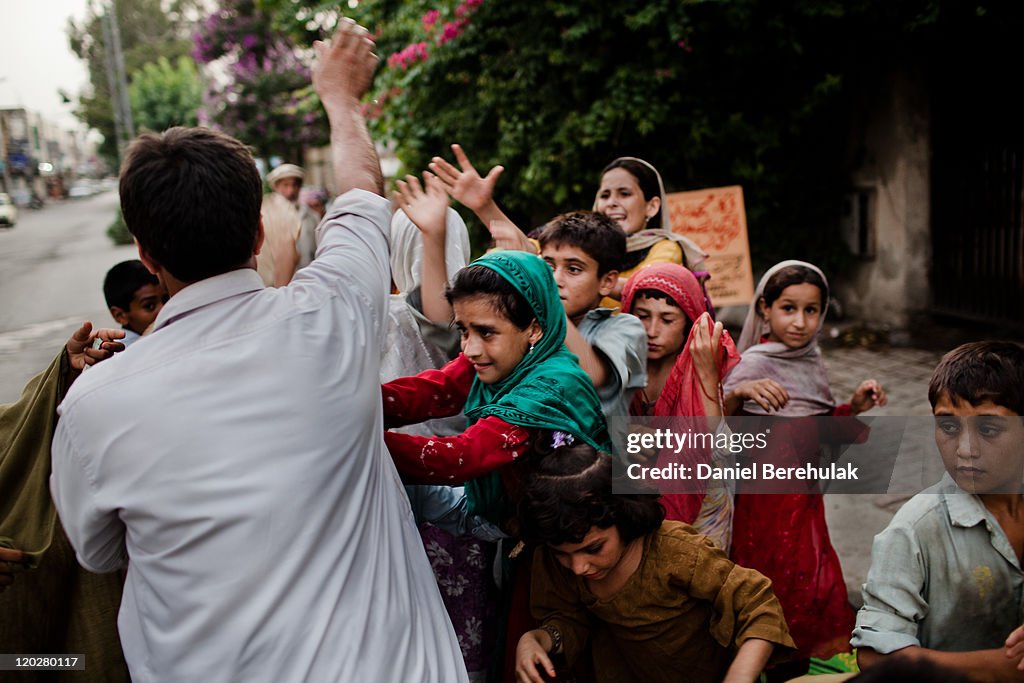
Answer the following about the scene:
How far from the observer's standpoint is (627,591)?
1.77 metres

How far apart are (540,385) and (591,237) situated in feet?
2.66

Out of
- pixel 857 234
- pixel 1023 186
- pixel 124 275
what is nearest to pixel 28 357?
pixel 124 275

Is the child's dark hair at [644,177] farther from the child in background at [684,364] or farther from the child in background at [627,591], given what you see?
the child in background at [627,591]

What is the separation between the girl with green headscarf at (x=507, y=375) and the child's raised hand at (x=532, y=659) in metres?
0.30

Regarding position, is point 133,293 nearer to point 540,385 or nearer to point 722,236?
point 540,385

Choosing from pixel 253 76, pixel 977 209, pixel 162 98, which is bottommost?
pixel 977 209

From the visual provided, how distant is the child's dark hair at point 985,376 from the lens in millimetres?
1688

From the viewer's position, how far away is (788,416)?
275 centimetres

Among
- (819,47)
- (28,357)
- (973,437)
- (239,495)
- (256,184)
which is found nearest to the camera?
(239,495)

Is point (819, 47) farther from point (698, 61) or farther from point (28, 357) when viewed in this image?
point (28, 357)

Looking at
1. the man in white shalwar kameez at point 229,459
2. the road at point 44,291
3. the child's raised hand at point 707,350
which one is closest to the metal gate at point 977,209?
the child's raised hand at point 707,350

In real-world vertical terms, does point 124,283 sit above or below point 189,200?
below

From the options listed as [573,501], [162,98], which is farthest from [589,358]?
[162,98]

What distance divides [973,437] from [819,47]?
608 cm
